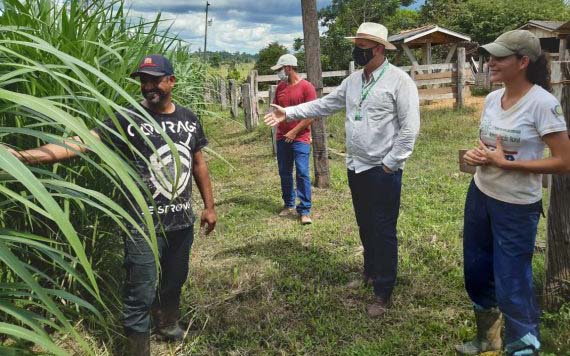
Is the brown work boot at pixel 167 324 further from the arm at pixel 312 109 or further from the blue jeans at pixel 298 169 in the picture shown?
the blue jeans at pixel 298 169

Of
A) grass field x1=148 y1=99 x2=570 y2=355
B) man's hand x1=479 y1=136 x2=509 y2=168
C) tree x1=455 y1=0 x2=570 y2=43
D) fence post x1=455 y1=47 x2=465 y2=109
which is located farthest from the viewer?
tree x1=455 y1=0 x2=570 y2=43

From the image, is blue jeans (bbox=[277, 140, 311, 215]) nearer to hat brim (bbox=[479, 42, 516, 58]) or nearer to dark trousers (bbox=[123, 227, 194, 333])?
dark trousers (bbox=[123, 227, 194, 333])

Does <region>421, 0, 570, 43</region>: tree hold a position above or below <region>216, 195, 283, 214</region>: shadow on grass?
above

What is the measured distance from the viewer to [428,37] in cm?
1880

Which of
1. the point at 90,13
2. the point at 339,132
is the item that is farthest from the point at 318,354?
the point at 339,132

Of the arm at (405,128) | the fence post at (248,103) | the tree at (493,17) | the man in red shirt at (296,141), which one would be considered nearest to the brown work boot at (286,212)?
the man in red shirt at (296,141)

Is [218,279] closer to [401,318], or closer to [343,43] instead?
[401,318]

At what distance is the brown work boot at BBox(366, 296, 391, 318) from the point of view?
313 cm

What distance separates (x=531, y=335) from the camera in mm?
2291

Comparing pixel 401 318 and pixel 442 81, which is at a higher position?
pixel 442 81

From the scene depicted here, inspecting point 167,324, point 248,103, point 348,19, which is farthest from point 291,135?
point 348,19

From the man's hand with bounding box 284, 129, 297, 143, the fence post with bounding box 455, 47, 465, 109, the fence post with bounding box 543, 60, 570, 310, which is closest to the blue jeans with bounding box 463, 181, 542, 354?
the fence post with bounding box 543, 60, 570, 310

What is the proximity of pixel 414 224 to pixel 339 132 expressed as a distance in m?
Result: 6.33

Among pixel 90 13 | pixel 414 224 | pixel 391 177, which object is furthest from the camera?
pixel 414 224
